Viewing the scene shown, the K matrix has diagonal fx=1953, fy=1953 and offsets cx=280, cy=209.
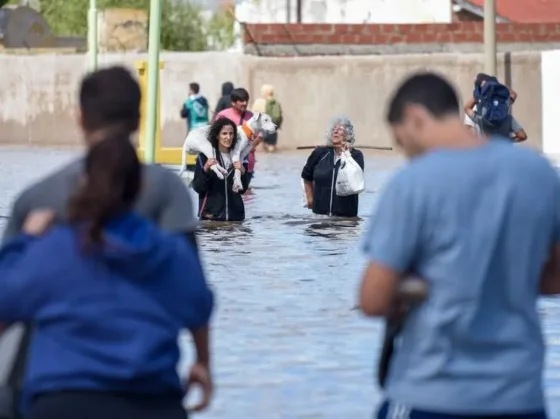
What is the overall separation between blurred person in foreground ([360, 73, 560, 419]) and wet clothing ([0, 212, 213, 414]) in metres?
0.53

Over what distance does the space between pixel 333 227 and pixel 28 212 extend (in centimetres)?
1437

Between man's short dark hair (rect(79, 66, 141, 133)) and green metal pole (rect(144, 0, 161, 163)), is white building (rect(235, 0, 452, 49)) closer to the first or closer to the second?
green metal pole (rect(144, 0, 161, 163))

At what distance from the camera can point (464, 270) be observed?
14.7 ft

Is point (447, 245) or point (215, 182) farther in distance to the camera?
point (215, 182)

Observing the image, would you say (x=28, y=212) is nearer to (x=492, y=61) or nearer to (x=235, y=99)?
(x=235, y=99)

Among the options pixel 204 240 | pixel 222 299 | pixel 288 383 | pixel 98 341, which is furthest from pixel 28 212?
pixel 204 240

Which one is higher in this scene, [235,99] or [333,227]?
[235,99]

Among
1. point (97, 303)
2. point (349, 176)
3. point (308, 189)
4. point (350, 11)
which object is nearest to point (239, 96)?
point (308, 189)

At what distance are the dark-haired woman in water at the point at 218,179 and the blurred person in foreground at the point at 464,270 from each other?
1407cm

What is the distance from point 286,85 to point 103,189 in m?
37.6

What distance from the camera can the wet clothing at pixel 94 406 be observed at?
4215 mm

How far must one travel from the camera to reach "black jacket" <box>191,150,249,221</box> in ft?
61.5

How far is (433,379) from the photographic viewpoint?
4.49 meters

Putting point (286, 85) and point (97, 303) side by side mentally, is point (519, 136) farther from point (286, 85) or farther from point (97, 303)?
point (286, 85)
